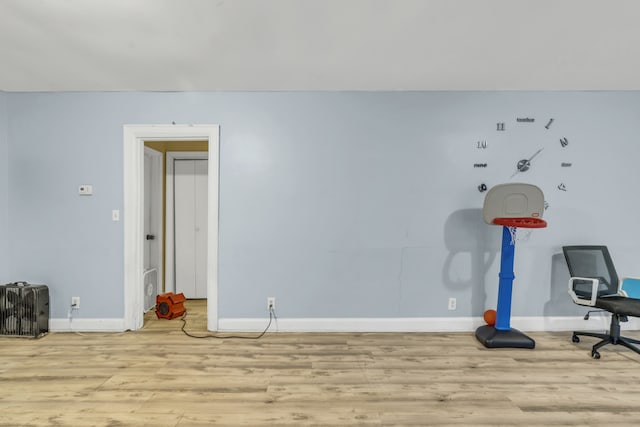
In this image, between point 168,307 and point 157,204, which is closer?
point 168,307

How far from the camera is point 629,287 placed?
292cm

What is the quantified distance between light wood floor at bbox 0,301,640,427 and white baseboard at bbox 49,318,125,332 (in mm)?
75

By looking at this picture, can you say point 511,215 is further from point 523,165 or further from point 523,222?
point 523,165

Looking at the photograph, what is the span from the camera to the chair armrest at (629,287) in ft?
9.51

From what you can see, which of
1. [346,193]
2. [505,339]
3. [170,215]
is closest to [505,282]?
[505,339]

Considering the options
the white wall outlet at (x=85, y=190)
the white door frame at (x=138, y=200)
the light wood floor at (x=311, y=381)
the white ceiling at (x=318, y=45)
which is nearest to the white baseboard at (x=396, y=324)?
the light wood floor at (x=311, y=381)

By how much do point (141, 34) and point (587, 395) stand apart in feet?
12.9

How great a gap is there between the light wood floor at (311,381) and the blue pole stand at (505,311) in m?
0.11

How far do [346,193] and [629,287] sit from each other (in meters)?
2.78

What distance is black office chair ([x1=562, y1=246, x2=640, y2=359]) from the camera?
2738 millimetres

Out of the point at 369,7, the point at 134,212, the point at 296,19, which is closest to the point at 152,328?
the point at 134,212

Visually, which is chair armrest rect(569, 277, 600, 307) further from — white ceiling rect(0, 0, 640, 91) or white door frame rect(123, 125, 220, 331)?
white door frame rect(123, 125, 220, 331)

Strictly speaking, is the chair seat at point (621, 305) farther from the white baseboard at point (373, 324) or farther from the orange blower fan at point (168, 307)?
the orange blower fan at point (168, 307)

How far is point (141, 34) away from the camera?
213 cm
